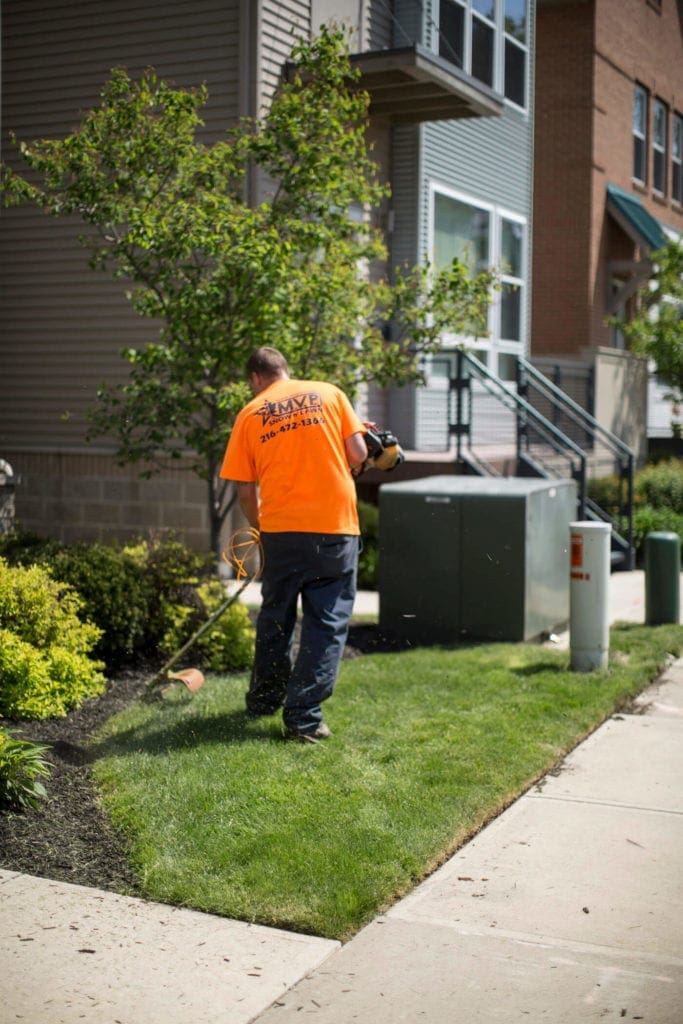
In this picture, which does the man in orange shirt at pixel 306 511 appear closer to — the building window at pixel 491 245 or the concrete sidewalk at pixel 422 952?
the concrete sidewalk at pixel 422 952

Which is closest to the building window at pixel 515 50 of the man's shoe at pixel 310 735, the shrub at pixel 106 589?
the shrub at pixel 106 589

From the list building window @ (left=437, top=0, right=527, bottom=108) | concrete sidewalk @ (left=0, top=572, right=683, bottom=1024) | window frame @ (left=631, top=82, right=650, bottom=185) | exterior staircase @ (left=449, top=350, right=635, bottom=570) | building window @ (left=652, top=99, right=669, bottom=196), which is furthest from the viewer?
building window @ (left=652, top=99, right=669, bottom=196)

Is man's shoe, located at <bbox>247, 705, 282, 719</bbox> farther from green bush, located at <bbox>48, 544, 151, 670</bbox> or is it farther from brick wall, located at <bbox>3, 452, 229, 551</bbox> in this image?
brick wall, located at <bbox>3, 452, 229, 551</bbox>

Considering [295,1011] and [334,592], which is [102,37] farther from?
[295,1011]

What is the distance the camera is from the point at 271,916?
4.08 metres

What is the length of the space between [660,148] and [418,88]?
1221 cm

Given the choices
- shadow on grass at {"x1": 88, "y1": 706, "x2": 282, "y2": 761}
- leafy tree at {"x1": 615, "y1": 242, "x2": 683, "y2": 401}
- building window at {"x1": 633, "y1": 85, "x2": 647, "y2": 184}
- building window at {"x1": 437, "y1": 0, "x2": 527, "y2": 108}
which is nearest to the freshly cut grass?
shadow on grass at {"x1": 88, "y1": 706, "x2": 282, "y2": 761}

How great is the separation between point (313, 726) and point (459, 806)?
1090mm

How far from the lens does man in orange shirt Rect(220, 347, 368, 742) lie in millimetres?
6070

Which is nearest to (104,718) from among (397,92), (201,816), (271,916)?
(201,816)

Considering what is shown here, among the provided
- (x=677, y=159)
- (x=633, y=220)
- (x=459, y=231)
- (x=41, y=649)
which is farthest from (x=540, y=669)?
(x=677, y=159)

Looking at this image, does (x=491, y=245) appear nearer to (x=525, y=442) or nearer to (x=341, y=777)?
(x=525, y=442)

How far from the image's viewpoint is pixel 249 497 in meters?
6.31

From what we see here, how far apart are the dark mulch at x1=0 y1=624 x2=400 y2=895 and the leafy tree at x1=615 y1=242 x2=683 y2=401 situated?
14.9 m
